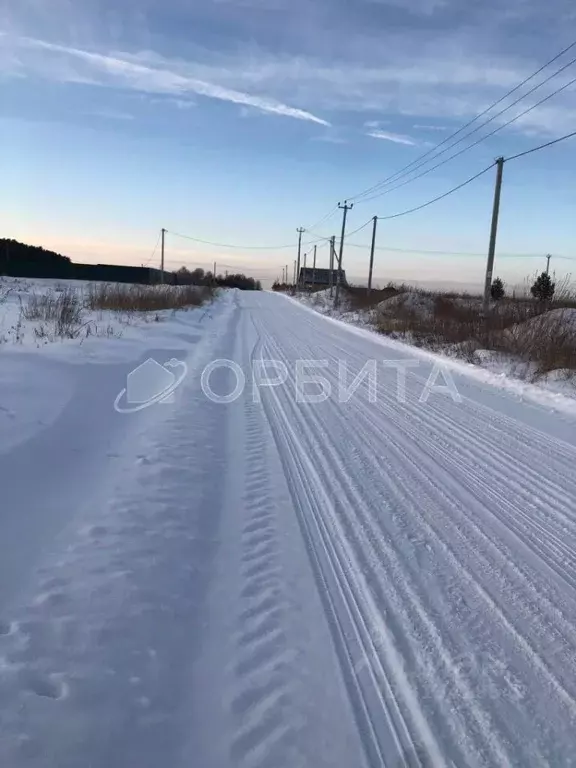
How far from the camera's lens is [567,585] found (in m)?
3.67

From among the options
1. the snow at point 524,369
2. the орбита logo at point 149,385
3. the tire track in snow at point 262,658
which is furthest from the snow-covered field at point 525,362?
the tire track in snow at point 262,658

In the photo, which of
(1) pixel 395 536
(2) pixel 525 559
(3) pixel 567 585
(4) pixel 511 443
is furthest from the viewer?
(4) pixel 511 443

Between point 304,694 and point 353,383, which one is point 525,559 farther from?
point 353,383

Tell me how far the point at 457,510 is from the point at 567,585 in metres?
1.21

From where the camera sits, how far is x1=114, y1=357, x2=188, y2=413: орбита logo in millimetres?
8383

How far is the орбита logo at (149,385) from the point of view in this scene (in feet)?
27.5

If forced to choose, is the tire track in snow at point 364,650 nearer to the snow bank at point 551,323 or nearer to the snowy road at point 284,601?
the snowy road at point 284,601

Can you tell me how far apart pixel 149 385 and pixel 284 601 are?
6896 millimetres

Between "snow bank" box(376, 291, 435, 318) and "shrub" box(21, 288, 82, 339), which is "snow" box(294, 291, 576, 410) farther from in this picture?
"shrub" box(21, 288, 82, 339)

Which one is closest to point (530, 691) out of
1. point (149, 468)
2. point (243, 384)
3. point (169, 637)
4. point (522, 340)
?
point (169, 637)

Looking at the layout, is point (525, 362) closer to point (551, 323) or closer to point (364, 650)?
point (551, 323)

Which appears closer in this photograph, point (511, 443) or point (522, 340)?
point (511, 443)

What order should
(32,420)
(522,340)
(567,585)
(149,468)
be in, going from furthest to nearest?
(522,340) < (32,420) < (149,468) < (567,585)

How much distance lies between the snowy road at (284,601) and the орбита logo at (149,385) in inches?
61.3
